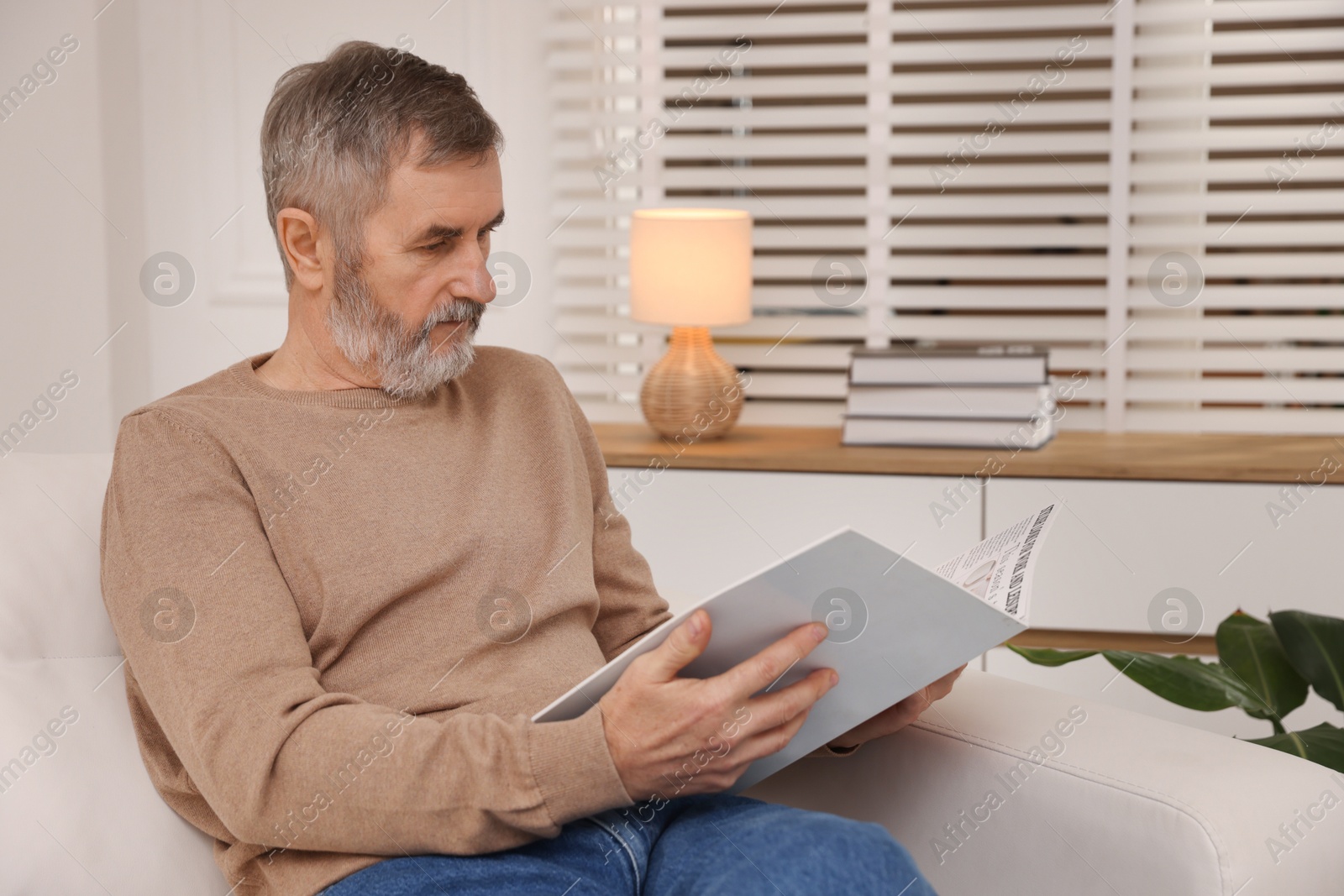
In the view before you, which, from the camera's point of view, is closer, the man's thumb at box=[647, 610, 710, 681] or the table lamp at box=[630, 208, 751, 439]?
the man's thumb at box=[647, 610, 710, 681]

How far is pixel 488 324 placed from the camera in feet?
8.97

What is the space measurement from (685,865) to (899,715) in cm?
30

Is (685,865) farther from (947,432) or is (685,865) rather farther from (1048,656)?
(947,432)

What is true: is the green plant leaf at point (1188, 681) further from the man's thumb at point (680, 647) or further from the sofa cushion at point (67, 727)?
the sofa cushion at point (67, 727)

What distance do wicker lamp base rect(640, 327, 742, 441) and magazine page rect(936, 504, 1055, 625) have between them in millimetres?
1138

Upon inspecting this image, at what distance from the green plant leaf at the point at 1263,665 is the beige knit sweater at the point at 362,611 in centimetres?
75

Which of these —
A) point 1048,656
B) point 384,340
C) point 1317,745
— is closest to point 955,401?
point 1048,656

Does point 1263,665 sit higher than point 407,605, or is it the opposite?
point 407,605

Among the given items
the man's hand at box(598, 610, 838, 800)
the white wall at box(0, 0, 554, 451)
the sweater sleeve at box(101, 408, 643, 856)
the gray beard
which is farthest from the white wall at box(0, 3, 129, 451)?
the man's hand at box(598, 610, 838, 800)

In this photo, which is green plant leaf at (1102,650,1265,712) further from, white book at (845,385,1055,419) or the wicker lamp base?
the wicker lamp base

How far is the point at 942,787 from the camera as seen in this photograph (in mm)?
1229

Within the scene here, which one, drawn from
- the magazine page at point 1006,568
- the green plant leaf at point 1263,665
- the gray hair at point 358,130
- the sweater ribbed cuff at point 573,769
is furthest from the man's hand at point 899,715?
the gray hair at point 358,130

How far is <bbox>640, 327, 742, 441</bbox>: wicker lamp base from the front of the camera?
7.82ft

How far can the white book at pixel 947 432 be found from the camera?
Answer: 7.60ft
